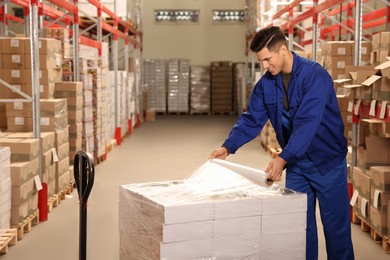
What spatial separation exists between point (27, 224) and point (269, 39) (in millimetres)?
3864

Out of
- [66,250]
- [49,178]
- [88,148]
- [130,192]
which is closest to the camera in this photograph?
[130,192]

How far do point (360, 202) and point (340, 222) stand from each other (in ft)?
7.92

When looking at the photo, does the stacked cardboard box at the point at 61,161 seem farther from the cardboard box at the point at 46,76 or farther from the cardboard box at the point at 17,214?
the cardboard box at the point at 17,214

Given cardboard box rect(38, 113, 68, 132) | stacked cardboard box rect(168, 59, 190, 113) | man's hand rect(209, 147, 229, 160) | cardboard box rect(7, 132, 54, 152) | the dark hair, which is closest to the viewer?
the dark hair

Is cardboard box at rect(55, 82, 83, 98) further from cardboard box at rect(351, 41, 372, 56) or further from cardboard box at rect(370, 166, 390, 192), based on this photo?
cardboard box at rect(370, 166, 390, 192)

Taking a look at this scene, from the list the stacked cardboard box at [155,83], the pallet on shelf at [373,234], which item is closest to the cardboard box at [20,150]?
the pallet on shelf at [373,234]

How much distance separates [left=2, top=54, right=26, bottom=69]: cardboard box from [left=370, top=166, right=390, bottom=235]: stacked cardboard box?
448cm

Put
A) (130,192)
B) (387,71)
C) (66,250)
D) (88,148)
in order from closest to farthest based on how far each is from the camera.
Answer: (130,192), (387,71), (66,250), (88,148)

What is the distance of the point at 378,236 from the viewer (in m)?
5.99

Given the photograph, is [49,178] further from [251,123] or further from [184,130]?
[184,130]

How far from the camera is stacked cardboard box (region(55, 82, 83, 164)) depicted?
27.7 ft

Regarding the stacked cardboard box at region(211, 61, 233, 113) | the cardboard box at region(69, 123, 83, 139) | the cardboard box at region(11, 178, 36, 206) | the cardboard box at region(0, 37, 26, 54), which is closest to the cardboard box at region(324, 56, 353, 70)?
the cardboard box at region(69, 123, 83, 139)

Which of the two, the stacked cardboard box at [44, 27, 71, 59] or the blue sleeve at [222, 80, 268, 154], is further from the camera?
the stacked cardboard box at [44, 27, 71, 59]

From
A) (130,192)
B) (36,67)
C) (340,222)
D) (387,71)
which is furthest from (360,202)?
(36,67)
